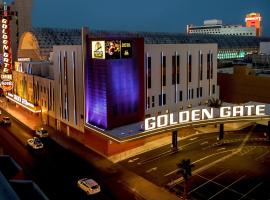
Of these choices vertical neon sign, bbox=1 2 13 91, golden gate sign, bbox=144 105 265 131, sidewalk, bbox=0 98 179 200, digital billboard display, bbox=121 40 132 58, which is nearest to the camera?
sidewalk, bbox=0 98 179 200

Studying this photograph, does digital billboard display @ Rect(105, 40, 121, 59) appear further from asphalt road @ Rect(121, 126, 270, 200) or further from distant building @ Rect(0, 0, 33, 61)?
distant building @ Rect(0, 0, 33, 61)

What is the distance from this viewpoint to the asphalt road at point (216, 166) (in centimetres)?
4234

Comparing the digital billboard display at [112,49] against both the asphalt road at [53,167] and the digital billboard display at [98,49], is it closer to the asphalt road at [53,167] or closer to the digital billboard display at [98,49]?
the digital billboard display at [98,49]

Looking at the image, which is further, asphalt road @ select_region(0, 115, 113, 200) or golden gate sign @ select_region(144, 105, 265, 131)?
golden gate sign @ select_region(144, 105, 265, 131)

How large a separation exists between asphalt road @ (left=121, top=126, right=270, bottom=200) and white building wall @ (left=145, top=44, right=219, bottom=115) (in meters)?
8.29

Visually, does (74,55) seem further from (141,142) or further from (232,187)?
(232,187)

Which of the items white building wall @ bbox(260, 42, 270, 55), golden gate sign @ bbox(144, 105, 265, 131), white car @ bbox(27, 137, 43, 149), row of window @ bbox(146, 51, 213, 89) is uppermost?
white building wall @ bbox(260, 42, 270, 55)

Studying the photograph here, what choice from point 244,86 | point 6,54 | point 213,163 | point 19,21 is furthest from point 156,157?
point 19,21

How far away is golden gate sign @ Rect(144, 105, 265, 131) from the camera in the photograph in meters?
51.9

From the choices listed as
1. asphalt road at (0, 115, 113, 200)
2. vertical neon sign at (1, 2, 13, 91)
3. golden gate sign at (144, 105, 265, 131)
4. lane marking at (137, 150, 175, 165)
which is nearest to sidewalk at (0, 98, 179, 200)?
asphalt road at (0, 115, 113, 200)

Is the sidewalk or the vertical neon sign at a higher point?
the vertical neon sign

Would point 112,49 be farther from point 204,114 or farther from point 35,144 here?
point 35,144

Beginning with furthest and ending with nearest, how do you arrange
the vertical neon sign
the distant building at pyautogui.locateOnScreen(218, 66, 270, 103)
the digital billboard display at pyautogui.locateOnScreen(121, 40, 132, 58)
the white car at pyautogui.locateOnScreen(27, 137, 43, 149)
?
1. the vertical neon sign
2. the distant building at pyautogui.locateOnScreen(218, 66, 270, 103)
3. the white car at pyautogui.locateOnScreen(27, 137, 43, 149)
4. the digital billboard display at pyautogui.locateOnScreen(121, 40, 132, 58)

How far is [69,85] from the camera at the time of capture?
6444cm
